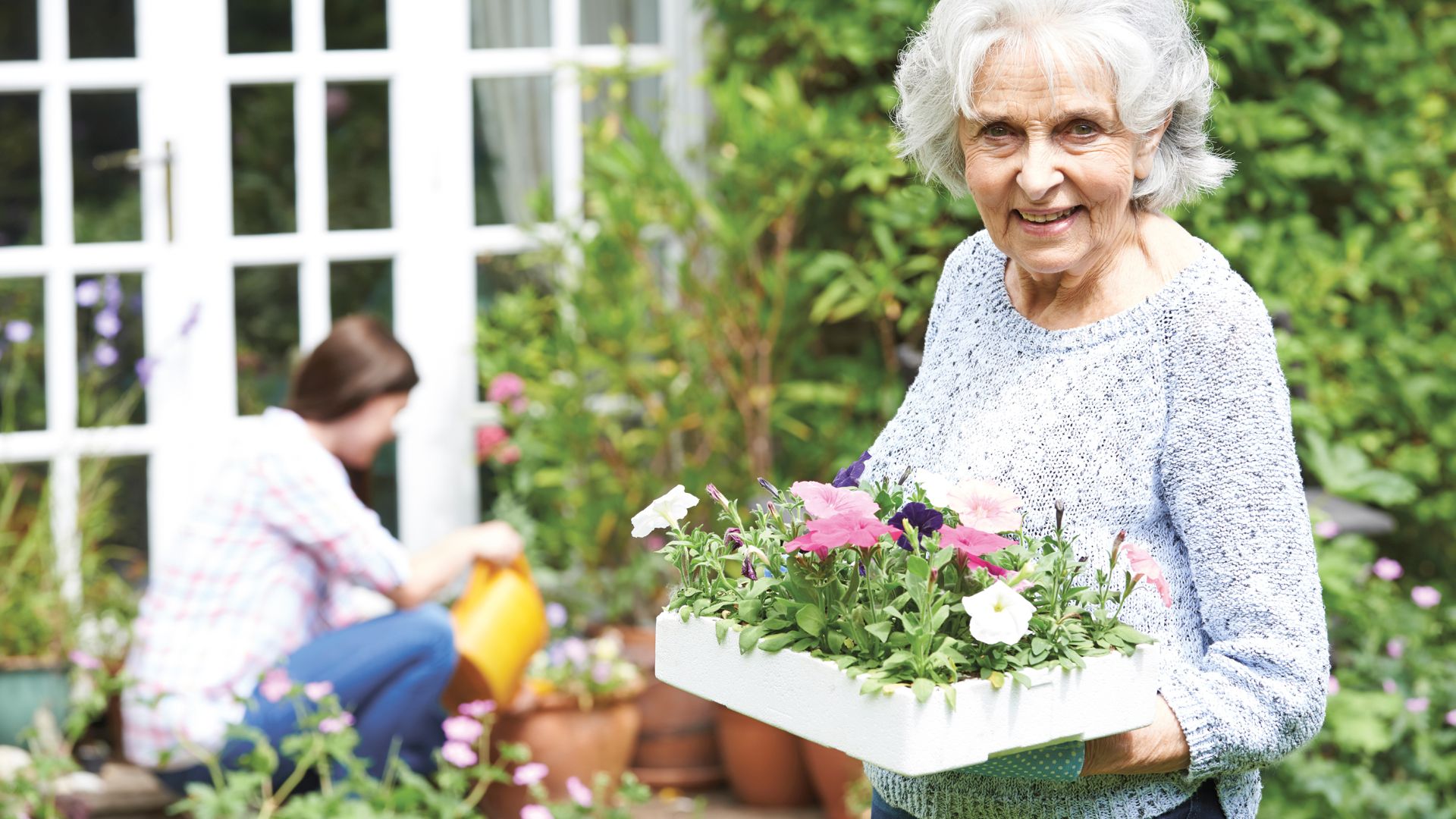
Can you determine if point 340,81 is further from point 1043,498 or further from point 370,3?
point 1043,498

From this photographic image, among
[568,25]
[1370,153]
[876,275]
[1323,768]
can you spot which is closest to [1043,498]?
[1323,768]

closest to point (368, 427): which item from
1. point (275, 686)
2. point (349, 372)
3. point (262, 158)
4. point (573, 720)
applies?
point (349, 372)

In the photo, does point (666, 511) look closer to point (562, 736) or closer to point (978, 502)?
point (978, 502)

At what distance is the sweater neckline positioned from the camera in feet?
4.89

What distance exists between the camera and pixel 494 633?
3240mm

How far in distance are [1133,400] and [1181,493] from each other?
95 mm

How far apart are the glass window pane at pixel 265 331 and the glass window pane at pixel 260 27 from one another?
20.6 inches

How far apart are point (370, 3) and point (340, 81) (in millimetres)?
202

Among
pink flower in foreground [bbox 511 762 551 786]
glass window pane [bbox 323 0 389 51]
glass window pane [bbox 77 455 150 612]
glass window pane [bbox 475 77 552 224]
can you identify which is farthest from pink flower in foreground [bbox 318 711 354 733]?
glass window pane [bbox 323 0 389 51]

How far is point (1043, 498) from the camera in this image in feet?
4.95

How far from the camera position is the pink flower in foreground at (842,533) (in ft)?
4.36

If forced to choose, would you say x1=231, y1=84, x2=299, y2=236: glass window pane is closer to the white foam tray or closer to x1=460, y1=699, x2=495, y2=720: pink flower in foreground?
x1=460, y1=699, x2=495, y2=720: pink flower in foreground

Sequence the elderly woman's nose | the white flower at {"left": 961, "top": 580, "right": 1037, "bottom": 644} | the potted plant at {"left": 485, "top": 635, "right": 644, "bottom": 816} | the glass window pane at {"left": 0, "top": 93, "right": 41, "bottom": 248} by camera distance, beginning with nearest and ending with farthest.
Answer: the white flower at {"left": 961, "top": 580, "right": 1037, "bottom": 644}, the elderly woman's nose, the potted plant at {"left": 485, "top": 635, "right": 644, "bottom": 816}, the glass window pane at {"left": 0, "top": 93, "right": 41, "bottom": 248}

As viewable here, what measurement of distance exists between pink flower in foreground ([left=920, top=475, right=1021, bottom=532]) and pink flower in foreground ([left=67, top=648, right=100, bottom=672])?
8.60 ft
